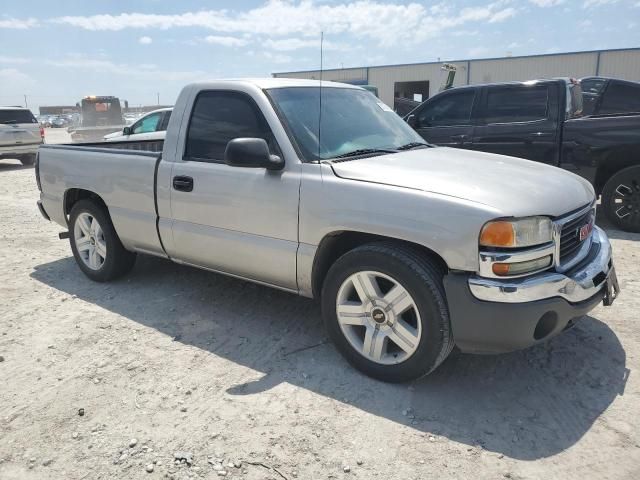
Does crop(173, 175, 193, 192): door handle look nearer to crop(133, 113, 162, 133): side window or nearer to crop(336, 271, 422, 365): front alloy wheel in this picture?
crop(336, 271, 422, 365): front alloy wheel

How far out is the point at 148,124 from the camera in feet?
39.0

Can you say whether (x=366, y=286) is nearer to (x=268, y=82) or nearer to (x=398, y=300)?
(x=398, y=300)

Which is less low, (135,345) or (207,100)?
(207,100)

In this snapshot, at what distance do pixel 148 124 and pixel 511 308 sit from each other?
1090 centimetres

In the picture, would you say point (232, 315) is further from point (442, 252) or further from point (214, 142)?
point (442, 252)

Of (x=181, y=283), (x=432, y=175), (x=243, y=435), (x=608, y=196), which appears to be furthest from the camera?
(x=608, y=196)

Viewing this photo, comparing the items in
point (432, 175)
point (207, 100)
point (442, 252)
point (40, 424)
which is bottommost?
point (40, 424)

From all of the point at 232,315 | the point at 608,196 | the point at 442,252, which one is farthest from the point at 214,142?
the point at 608,196

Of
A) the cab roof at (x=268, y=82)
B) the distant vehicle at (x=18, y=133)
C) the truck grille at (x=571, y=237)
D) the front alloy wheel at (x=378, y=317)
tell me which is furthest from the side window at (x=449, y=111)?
the distant vehicle at (x=18, y=133)

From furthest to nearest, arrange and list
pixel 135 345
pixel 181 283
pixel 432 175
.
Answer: pixel 181 283
pixel 135 345
pixel 432 175

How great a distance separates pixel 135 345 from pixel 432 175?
237 centimetres

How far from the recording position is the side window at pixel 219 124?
3.61 meters

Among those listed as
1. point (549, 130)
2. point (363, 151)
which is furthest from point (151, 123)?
point (363, 151)

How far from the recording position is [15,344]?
3.76 meters
